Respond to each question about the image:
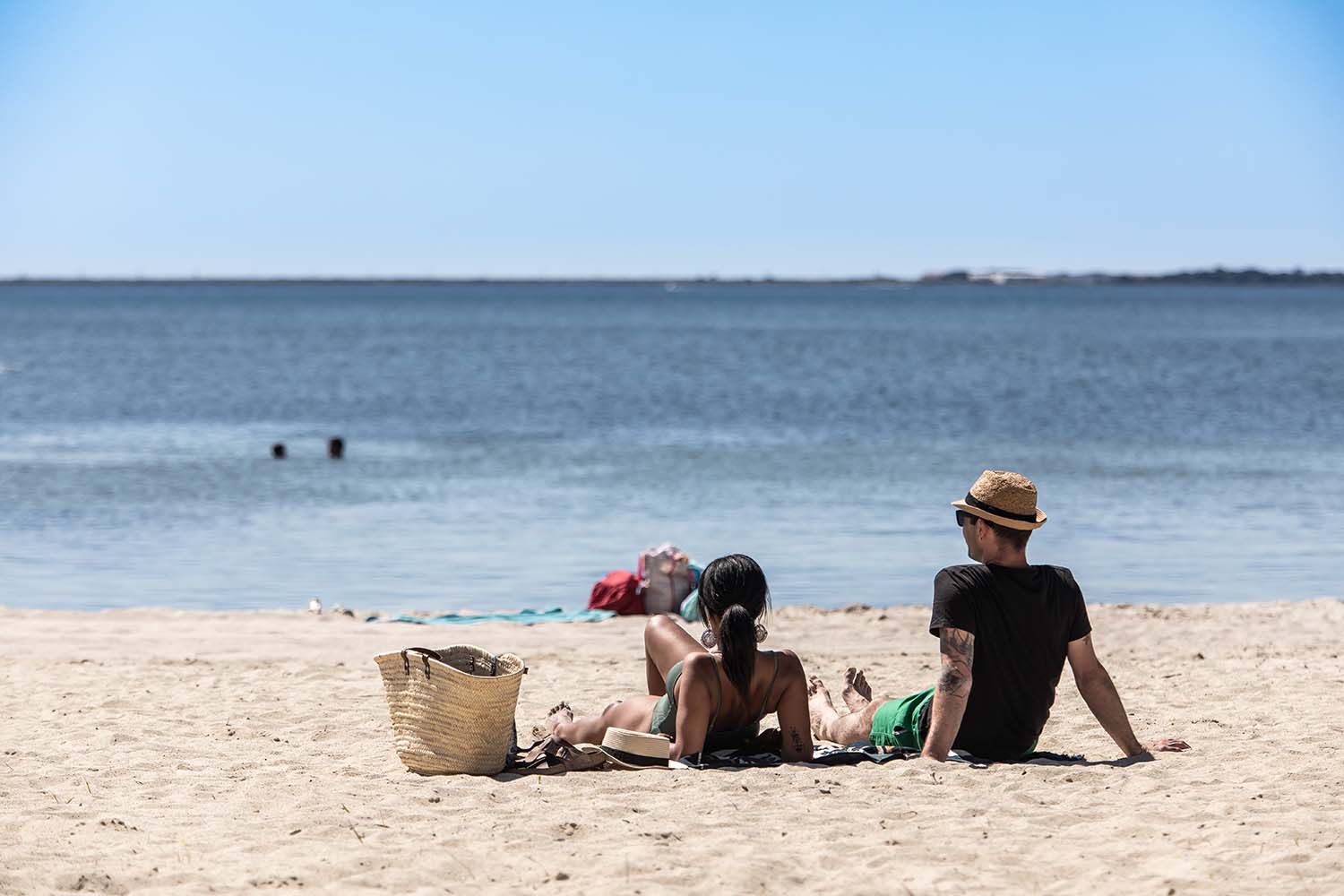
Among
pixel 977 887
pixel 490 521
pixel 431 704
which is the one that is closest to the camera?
pixel 977 887

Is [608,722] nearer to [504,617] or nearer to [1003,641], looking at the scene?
[1003,641]

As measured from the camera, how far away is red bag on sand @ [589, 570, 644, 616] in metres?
11.6

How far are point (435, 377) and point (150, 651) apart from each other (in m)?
41.8

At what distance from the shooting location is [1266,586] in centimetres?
1391

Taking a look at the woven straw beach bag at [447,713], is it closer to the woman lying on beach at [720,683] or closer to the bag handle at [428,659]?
the bag handle at [428,659]

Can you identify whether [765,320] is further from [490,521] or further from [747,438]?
[490,521]

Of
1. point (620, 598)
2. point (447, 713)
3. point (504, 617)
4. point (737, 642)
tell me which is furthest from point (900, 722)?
point (504, 617)

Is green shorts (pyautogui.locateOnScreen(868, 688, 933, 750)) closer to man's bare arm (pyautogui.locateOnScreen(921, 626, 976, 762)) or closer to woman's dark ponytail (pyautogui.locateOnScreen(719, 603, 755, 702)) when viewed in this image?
man's bare arm (pyautogui.locateOnScreen(921, 626, 976, 762))

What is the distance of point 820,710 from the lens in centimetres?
736

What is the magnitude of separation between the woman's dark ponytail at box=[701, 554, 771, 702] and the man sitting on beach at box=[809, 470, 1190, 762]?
2.55 feet

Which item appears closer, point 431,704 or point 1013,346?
point 431,704

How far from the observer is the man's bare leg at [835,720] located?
7031mm

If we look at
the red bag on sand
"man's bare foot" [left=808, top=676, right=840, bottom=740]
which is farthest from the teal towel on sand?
"man's bare foot" [left=808, top=676, right=840, bottom=740]

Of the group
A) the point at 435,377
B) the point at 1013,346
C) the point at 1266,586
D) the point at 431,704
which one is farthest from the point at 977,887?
the point at 1013,346
